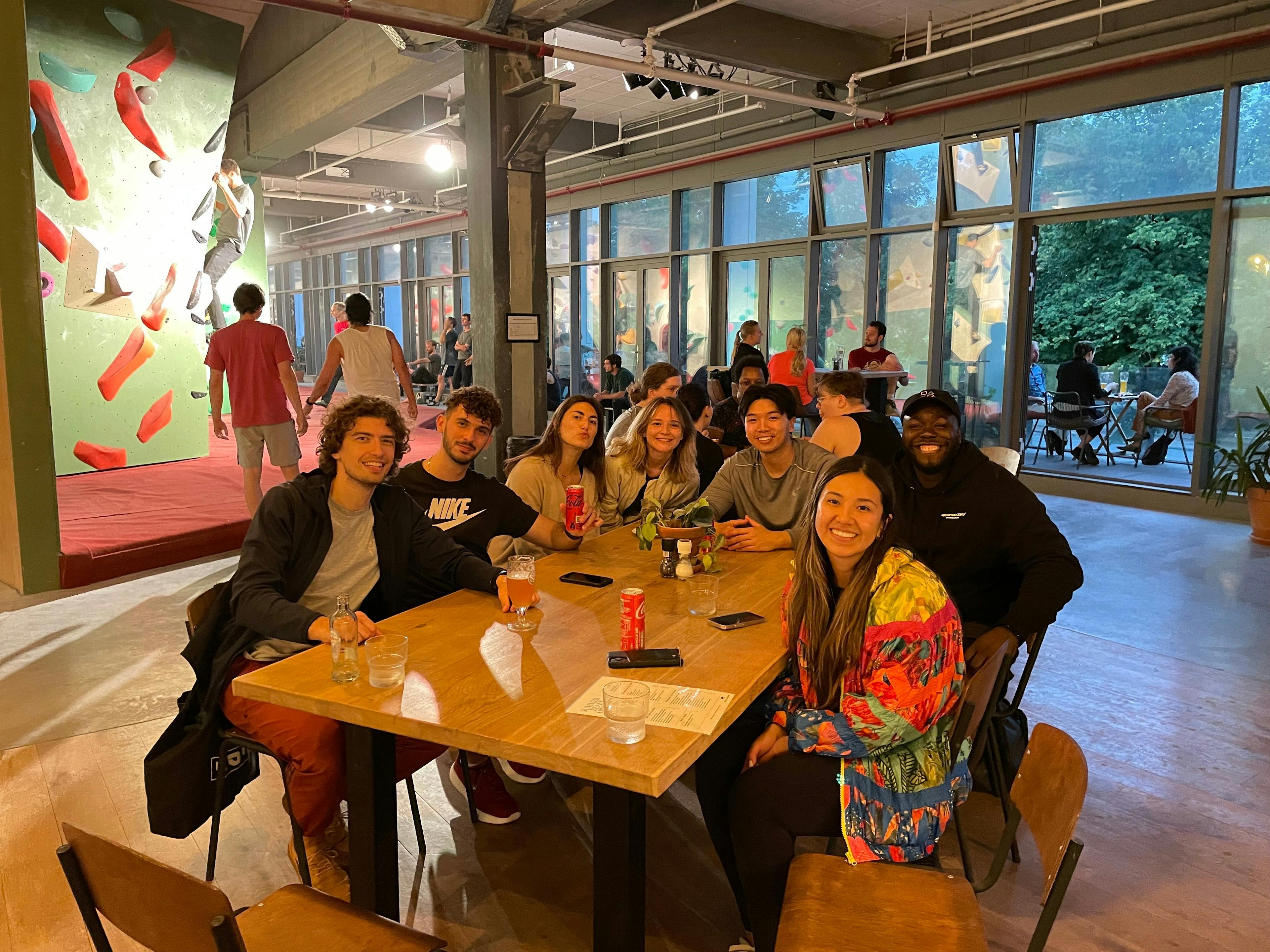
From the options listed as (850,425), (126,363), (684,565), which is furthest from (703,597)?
(126,363)

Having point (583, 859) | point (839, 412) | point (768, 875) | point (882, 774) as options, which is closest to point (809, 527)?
point (882, 774)

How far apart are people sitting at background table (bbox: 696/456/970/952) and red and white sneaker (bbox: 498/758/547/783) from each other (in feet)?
3.20

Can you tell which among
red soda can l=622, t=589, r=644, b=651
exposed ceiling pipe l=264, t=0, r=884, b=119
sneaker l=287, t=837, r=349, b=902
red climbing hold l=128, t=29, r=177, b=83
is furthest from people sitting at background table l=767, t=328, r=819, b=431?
sneaker l=287, t=837, r=349, b=902

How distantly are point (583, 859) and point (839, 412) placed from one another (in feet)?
8.12

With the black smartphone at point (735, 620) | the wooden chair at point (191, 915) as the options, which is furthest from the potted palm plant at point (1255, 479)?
the wooden chair at point (191, 915)

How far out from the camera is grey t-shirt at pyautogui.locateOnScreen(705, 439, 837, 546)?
11.3ft

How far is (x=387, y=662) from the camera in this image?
1.91m

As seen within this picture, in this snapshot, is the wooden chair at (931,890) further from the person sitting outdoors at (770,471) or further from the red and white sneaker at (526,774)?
the person sitting outdoors at (770,471)

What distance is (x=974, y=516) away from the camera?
9.53 feet

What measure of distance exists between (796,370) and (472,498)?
519 cm

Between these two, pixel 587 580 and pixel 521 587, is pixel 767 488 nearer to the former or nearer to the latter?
pixel 587 580

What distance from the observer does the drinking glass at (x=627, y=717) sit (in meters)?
1.64

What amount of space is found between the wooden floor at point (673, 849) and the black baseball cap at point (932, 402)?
1.23m

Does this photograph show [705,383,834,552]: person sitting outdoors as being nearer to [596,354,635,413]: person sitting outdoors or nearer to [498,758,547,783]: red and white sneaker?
[498,758,547,783]: red and white sneaker
